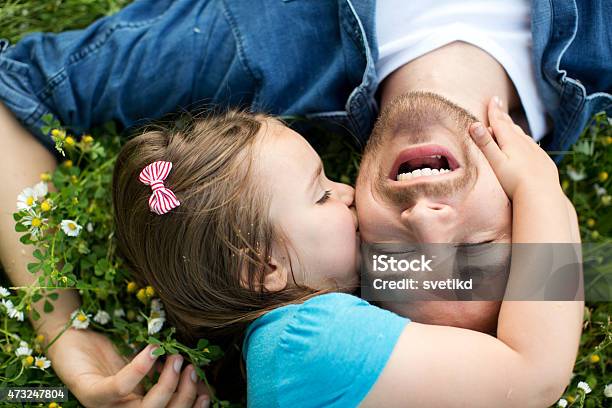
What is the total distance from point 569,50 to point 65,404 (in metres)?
2.06

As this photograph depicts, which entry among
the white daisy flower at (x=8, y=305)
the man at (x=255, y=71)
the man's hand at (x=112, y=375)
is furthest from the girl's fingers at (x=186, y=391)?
the white daisy flower at (x=8, y=305)

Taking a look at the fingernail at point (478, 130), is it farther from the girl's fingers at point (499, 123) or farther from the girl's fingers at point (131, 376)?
the girl's fingers at point (131, 376)

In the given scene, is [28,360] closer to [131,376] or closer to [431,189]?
[131,376]

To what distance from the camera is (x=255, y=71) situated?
2361 mm

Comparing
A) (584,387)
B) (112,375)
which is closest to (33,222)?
(112,375)

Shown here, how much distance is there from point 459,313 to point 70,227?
4.15 feet

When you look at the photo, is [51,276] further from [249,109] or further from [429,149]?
[429,149]

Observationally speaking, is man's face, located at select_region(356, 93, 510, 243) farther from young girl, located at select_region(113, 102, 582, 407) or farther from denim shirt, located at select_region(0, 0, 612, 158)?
denim shirt, located at select_region(0, 0, 612, 158)

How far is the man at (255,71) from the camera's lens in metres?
2.23

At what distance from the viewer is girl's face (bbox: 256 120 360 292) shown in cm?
192

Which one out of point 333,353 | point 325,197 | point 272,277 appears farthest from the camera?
point 325,197

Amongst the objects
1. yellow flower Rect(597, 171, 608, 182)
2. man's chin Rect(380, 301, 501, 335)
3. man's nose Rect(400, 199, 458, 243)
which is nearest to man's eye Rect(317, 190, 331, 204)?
man's nose Rect(400, 199, 458, 243)

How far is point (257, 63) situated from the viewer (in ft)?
7.72

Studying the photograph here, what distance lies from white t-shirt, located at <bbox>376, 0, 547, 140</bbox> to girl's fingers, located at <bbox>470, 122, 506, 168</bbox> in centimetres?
37
